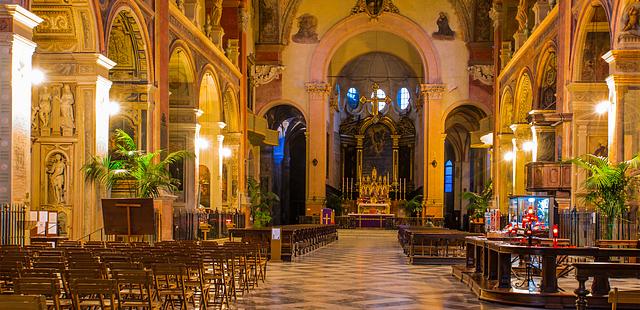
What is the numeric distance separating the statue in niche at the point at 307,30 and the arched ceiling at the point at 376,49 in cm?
435

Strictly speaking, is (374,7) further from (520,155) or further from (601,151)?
(601,151)

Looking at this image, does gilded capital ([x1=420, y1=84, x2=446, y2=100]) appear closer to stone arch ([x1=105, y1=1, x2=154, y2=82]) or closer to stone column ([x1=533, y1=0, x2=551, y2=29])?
stone column ([x1=533, y1=0, x2=551, y2=29])

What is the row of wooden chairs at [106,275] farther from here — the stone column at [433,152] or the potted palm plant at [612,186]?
the stone column at [433,152]

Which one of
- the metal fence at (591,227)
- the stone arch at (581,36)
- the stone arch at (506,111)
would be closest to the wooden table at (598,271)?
the metal fence at (591,227)

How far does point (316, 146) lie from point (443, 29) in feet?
28.8

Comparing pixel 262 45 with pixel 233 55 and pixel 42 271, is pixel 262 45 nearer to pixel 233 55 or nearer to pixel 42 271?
pixel 233 55

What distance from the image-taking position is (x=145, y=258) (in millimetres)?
10617

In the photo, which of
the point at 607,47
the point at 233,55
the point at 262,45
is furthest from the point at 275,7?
the point at 607,47

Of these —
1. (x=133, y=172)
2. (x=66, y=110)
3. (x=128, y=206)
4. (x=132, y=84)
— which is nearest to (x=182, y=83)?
(x=132, y=84)

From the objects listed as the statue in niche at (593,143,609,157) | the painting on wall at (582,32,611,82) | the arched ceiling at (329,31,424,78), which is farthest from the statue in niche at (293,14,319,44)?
the statue in niche at (593,143,609,157)

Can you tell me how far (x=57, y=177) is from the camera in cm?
1877

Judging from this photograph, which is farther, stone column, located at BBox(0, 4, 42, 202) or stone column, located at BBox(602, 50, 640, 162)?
stone column, located at BBox(602, 50, 640, 162)

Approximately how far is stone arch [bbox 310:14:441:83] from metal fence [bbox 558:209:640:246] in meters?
21.6

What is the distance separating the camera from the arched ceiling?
157 ft
